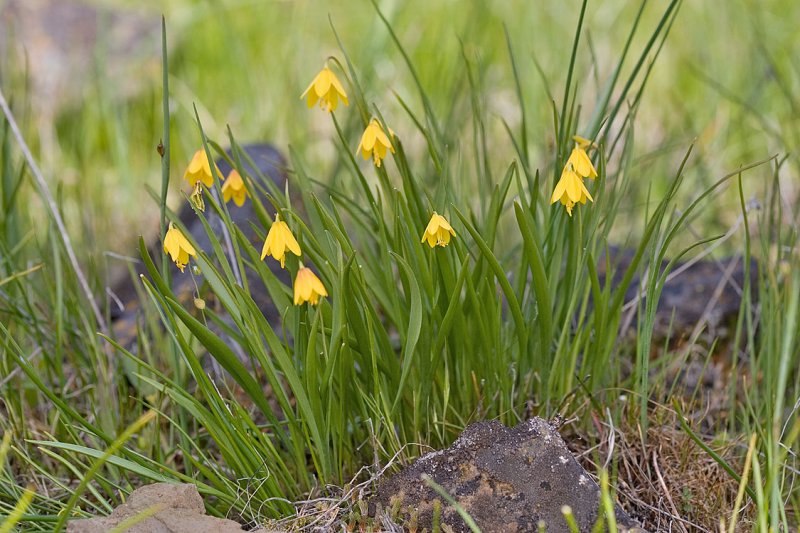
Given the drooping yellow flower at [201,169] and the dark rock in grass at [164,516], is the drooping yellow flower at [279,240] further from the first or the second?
the dark rock in grass at [164,516]

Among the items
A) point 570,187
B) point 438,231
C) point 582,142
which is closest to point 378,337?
point 438,231

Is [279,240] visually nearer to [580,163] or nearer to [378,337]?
[378,337]

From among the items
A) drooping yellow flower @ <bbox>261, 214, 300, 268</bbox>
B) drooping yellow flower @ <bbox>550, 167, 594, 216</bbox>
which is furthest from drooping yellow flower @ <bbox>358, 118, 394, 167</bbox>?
drooping yellow flower @ <bbox>550, 167, 594, 216</bbox>

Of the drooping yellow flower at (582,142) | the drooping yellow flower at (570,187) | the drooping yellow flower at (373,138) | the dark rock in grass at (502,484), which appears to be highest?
the drooping yellow flower at (373,138)

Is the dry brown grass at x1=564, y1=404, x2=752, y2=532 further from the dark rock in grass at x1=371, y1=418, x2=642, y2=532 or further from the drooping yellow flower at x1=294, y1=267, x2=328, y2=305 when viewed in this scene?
the drooping yellow flower at x1=294, y1=267, x2=328, y2=305

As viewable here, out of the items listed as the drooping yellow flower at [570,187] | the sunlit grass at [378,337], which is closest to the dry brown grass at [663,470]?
the sunlit grass at [378,337]

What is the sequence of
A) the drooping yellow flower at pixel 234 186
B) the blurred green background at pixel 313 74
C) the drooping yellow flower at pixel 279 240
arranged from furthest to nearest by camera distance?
the blurred green background at pixel 313 74
the drooping yellow flower at pixel 234 186
the drooping yellow flower at pixel 279 240

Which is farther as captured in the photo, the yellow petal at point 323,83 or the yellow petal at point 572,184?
the yellow petal at point 323,83
